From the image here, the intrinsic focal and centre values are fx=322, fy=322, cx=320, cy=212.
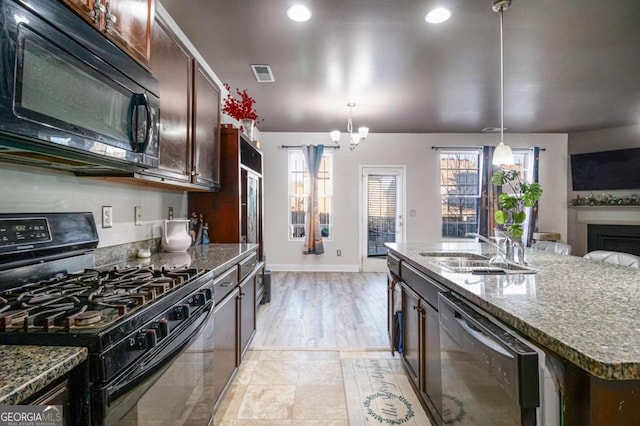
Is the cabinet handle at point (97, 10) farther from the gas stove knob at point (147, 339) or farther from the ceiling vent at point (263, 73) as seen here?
the ceiling vent at point (263, 73)

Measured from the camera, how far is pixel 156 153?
1488 mm

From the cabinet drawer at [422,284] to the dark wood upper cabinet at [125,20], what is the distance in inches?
67.1

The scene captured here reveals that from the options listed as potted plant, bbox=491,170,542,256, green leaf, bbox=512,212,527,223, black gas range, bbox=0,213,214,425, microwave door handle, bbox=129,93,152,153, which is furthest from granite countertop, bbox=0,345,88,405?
green leaf, bbox=512,212,527,223

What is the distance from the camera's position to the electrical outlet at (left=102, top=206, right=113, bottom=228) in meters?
1.81

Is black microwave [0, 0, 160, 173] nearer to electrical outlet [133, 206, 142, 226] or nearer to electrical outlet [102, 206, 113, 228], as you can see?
electrical outlet [102, 206, 113, 228]

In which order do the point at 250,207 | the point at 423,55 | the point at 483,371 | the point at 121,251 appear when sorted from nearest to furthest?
1. the point at 483,371
2. the point at 121,251
3. the point at 423,55
4. the point at 250,207

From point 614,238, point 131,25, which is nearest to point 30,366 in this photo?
point 131,25

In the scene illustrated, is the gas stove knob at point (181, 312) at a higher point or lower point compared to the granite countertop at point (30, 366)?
lower

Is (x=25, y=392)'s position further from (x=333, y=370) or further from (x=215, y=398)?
(x=333, y=370)

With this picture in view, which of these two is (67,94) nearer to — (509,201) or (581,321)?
(581,321)

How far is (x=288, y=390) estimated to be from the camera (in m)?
2.16

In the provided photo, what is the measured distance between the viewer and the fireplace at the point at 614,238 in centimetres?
550

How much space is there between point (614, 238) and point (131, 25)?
7521mm


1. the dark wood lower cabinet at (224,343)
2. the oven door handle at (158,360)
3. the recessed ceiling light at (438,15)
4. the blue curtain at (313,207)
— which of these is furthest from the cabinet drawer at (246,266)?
the blue curtain at (313,207)
